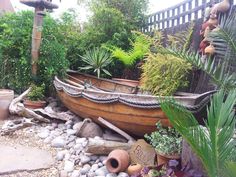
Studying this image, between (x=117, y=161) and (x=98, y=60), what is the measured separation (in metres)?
2.62

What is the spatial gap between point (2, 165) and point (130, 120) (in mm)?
1426

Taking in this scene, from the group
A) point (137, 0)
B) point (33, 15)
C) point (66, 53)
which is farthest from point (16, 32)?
point (137, 0)

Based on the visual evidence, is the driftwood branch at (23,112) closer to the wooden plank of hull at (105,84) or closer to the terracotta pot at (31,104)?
the terracotta pot at (31,104)

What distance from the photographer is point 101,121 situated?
350 centimetres

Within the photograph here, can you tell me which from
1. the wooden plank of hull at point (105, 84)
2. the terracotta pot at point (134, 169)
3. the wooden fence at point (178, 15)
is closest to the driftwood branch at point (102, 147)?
the terracotta pot at point (134, 169)

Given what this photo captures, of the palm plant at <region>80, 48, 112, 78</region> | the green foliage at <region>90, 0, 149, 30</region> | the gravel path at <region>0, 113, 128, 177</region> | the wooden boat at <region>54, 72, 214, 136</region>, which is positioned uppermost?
the green foliage at <region>90, 0, 149, 30</region>

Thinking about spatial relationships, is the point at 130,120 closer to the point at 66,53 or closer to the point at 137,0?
the point at 66,53

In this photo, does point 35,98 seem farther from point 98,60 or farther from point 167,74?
point 167,74

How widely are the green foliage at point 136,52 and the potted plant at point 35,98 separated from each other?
1459mm

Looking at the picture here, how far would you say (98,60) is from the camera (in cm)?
497

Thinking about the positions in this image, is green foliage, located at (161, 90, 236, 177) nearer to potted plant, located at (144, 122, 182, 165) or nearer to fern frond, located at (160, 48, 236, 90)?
fern frond, located at (160, 48, 236, 90)

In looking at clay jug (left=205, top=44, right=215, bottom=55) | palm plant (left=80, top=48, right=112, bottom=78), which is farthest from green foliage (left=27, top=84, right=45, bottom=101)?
clay jug (left=205, top=44, right=215, bottom=55)

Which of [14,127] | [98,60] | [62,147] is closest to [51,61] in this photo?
[98,60]

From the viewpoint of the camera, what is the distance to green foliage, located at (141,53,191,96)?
11.6 feet
